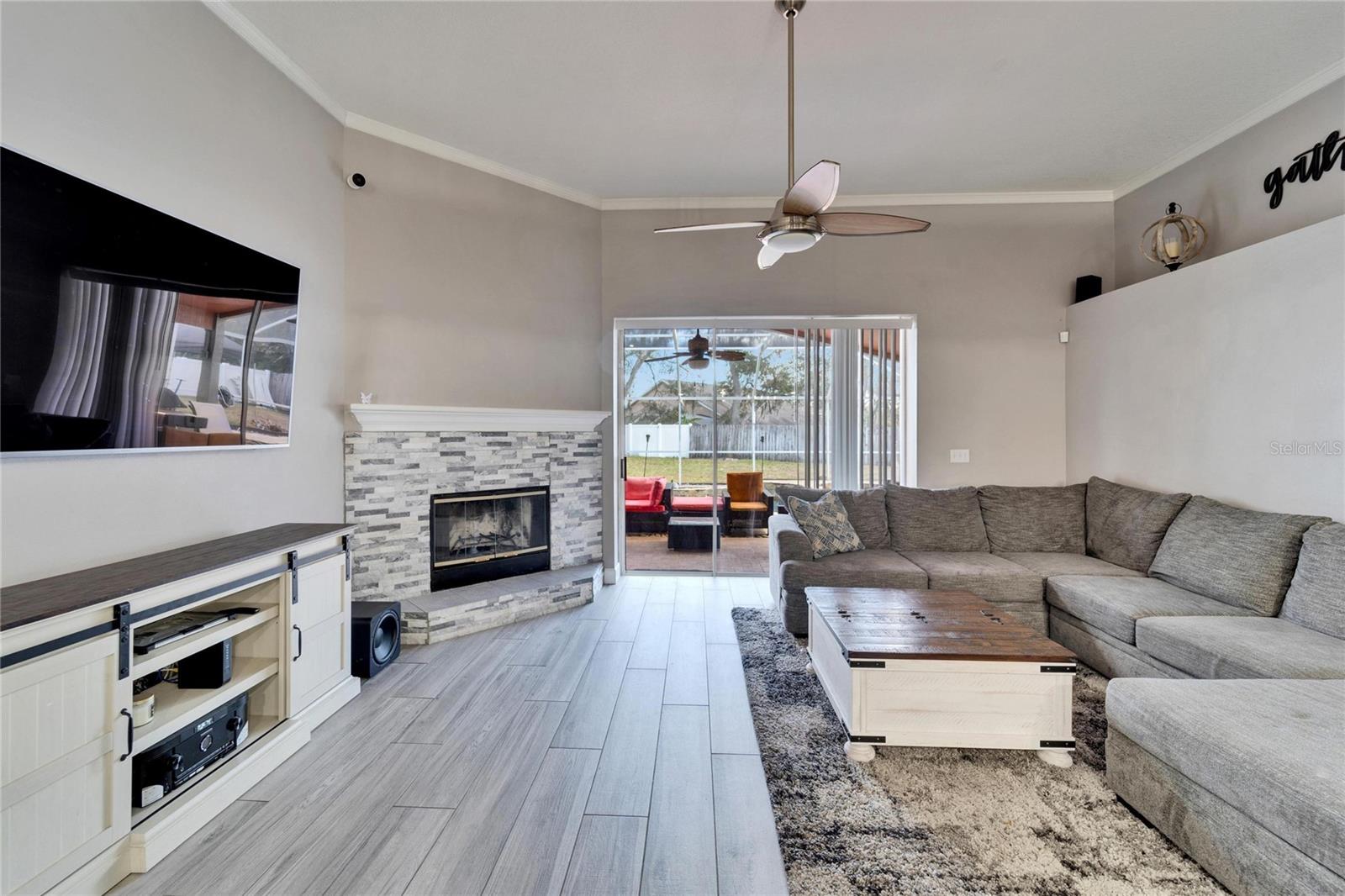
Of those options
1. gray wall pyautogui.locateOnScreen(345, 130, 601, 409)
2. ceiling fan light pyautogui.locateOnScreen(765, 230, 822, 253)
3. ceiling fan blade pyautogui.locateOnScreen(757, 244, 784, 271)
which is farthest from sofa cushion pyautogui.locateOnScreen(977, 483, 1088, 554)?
gray wall pyautogui.locateOnScreen(345, 130, 601, 409)

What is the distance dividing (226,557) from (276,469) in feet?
3.27

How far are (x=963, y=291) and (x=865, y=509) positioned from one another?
2.07 metres

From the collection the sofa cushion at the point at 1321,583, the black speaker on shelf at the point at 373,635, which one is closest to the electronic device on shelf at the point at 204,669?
the black speaker on shelf at the point at 373,635

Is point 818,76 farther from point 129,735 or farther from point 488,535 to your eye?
point 129,735

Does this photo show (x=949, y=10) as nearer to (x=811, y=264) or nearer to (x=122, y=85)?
(x=811, y=264)

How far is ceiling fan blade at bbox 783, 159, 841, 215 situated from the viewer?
2111 mm

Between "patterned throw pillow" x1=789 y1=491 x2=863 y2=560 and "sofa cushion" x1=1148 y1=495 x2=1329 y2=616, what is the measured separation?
1719 mm

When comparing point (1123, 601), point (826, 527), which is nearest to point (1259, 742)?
point (1123, 601)

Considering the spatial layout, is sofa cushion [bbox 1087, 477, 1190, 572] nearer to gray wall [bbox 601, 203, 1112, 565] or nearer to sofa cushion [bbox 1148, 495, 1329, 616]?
sofa cushion [bbox 1148, 495, 1329, 616]

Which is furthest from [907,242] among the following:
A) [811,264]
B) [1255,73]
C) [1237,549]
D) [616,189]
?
[1237,549]

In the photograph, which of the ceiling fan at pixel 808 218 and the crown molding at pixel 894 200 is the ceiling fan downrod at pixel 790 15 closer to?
the ceiling fan at pixel 808 218

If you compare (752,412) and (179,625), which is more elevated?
(752,412)

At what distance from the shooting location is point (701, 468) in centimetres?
486

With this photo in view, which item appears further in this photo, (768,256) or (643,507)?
(643,507)
